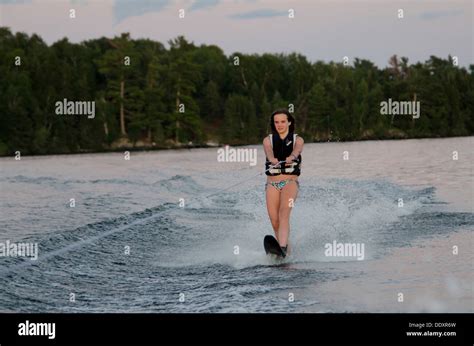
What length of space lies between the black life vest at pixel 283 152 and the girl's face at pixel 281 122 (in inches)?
4.0

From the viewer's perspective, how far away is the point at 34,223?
14625 millimetres

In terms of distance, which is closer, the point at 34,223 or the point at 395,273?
the point at 395,273

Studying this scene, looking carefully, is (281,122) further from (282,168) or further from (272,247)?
(272,247)

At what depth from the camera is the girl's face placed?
32.0 feet

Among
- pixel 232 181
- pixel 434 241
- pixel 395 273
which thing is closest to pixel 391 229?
pixel 434 241

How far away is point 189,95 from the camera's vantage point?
86.5 meters

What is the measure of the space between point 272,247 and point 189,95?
254 ft

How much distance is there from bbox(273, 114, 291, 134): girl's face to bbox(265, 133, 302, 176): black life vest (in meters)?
0.10
